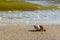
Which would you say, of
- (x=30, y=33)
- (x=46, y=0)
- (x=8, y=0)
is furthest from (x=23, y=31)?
(x=46, y=0)

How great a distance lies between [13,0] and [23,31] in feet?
39.4

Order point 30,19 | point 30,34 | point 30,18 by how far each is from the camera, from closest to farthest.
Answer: point 30,34
point 30,19
point 30,18

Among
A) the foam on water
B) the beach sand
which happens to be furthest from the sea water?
the beach sand

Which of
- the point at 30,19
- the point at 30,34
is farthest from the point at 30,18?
the point at 30,34

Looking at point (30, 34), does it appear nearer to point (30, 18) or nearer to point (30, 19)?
point (30, 19)

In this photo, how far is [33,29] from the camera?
7098 millimetres

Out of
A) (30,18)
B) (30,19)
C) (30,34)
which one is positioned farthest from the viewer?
(30,18)

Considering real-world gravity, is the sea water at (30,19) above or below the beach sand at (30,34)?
above

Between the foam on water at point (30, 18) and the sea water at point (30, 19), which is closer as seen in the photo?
the sea water at point (30, 19)

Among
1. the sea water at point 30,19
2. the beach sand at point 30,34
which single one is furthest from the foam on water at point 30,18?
the beach sand at point 30,34

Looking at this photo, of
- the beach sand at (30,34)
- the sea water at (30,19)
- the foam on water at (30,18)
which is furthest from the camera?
the foam on water at (30,18)

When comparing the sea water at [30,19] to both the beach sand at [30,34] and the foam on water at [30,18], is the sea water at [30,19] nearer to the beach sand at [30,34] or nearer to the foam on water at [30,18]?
the foam on water at [30,18]

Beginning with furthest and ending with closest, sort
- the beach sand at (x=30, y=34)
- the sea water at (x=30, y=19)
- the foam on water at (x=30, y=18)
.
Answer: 1. the foam on water at (x=30, y=18)
2. the sea water at (x=30, y=19)
3. the beach sand at (x=30, y=34)

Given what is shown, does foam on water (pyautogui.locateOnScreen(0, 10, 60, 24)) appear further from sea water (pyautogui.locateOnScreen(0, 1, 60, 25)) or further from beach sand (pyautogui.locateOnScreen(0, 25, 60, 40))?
beach sand (pyautogui.locateOnScreen(0, 25, 60, 40))
